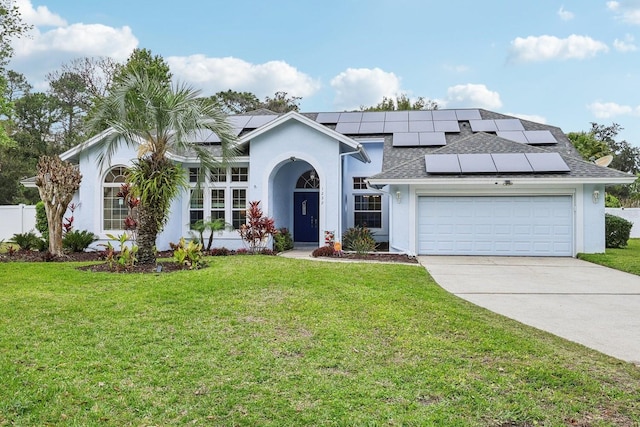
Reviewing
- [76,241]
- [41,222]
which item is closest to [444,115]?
[76,241]

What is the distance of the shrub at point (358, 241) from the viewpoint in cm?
1460

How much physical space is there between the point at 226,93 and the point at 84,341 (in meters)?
38.4

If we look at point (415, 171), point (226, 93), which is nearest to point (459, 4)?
point (415, 171)

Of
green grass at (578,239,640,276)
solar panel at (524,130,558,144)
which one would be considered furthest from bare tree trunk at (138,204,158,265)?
solar panel at (524,130,558,144)

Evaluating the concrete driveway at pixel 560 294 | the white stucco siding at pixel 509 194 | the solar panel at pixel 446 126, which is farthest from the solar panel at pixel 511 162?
the solar panel at pixel 446 126

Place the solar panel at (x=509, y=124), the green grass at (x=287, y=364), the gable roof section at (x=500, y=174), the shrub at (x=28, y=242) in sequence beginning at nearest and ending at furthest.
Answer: the green grass at (x=287, y=364)
the gable roof section at (x=500, y=174)
the shrub at (x=28, y=242)
the solar panel at (x=509, y=124)

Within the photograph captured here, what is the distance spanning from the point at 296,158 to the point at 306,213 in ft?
11.6

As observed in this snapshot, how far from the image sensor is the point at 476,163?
50.0 feet

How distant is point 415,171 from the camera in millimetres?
15250

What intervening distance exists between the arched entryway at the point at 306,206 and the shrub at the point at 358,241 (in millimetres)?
2721

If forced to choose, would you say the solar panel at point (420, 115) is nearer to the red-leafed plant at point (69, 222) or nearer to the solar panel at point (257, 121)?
the solar panel at point (257, 121)

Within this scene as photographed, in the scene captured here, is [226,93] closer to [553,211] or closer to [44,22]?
[44,22]

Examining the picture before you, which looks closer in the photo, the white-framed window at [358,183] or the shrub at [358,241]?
the shrub at [358,241]

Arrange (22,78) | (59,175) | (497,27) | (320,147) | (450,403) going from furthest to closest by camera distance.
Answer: (22,78) → (497,27) → (320,147) → (59,175) → (450,403)
